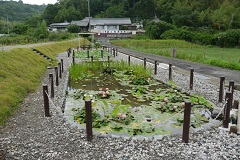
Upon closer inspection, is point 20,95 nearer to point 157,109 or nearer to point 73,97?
point 73,97

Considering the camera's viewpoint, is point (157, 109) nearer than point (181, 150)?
No

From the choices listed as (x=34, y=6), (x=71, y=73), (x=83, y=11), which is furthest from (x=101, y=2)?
(x=71, y=73)

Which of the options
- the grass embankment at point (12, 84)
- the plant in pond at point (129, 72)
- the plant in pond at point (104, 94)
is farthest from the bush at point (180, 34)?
the plant in pond at point (104, 94)

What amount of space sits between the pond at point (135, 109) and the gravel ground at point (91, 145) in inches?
19.2

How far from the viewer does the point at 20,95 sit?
27.2 feet

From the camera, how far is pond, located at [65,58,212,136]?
5.72 metres

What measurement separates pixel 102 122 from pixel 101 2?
293 ft

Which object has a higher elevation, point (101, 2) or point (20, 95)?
point (101, 2)

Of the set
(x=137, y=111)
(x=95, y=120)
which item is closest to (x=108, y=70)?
(x=137, y=111)

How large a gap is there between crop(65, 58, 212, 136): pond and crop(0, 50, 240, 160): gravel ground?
49 cm

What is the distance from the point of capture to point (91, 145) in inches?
188

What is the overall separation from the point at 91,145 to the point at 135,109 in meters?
2.70

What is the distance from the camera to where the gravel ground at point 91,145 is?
14.3 ft

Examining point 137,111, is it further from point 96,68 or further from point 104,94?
point 96,68
